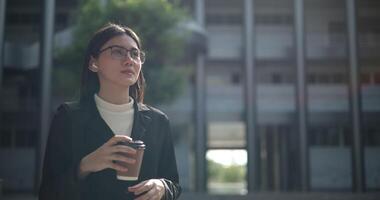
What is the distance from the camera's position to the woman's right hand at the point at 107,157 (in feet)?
5.57

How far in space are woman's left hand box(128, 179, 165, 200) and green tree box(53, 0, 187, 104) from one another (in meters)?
13.1

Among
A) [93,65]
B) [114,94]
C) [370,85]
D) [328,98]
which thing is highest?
[370,85]

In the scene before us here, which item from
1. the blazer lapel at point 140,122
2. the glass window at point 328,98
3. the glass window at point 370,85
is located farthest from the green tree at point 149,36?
the glass window at point 370,85

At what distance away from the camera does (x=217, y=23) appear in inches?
1163

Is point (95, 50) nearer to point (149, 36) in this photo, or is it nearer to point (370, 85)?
point (149, 36)

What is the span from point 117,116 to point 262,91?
88.0 ft

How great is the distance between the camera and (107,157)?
1.71m

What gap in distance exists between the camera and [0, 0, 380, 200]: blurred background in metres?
25.1

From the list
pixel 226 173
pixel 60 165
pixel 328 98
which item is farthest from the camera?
pixel 226 173

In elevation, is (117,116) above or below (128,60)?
below

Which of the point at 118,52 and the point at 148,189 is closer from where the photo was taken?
the point at 148,189

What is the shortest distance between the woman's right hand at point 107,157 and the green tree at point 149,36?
43.1ft

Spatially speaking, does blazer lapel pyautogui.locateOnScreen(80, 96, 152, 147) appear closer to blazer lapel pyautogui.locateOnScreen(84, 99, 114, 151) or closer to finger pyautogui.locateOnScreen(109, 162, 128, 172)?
blazer lapel pyautogui.locateOnScreen(84, 99, 114, 151)

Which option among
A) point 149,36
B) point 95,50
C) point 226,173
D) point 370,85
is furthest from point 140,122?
point 226,173
